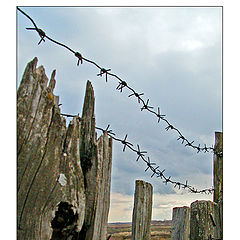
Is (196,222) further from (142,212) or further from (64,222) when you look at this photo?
(64,222)

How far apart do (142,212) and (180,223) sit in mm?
652

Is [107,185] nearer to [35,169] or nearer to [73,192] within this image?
[73,192]

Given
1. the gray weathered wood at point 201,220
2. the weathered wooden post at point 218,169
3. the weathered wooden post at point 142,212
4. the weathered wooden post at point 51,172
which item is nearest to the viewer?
the weathered wooden post at point 51,172

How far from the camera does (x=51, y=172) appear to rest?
1.34 meters

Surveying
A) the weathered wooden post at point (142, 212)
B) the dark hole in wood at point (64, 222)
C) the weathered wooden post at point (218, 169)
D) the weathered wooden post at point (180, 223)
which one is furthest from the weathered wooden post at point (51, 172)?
the weathered wooden post at point (218, 169)

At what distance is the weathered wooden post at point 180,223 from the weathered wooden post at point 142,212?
1.84 feet

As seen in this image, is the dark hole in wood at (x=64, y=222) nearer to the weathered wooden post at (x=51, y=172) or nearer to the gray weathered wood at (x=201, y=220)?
the weathered wooden post at (x=51, y=172)

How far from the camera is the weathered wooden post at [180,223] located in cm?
261

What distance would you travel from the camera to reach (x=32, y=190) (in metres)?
1.31

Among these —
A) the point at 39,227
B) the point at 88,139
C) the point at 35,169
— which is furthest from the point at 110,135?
the point at 39,227

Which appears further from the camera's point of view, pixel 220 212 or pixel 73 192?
pixel 220 212

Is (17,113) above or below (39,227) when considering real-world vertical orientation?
above

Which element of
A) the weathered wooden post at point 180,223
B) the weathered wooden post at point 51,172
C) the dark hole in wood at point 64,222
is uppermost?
the weathered wooden post at point 51,172

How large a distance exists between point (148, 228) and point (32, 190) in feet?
3.77
